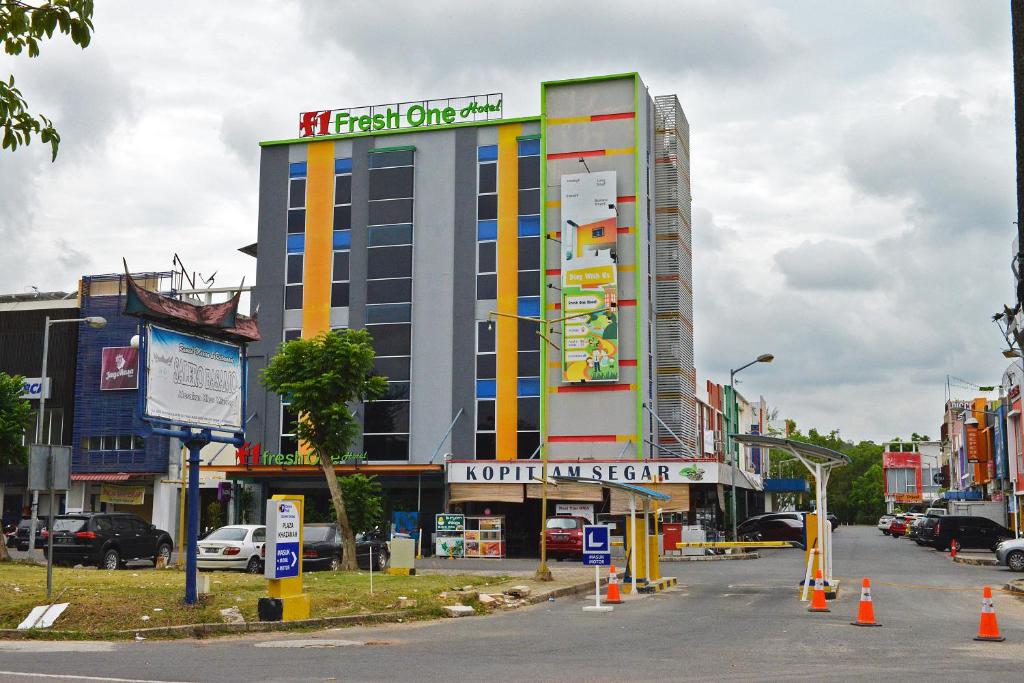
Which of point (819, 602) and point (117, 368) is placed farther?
point (117, 368)

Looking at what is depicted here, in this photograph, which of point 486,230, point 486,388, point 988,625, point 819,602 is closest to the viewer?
point 988,625

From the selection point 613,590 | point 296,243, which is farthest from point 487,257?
point 613,590

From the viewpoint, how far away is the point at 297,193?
55.6m

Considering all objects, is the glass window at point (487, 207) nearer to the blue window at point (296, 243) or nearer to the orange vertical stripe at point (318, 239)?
the orange vertical stripe at point (318, 239)

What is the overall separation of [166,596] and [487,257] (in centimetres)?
3536

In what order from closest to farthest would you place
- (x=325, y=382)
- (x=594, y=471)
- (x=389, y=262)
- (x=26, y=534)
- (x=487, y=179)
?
(x=325, y=382) < (x=26, y=534) < (x=594, y=471) < (x=487, y=179) < (x=389, y=262)

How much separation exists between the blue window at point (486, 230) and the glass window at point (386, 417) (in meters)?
8.56

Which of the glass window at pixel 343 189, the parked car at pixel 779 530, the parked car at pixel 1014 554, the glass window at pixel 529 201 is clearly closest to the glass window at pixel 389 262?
the glass window at pixel 343 189

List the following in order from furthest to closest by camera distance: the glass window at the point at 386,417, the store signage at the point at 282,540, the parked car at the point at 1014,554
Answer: the glass window at the point at 386,417 < the parked car at the point at 1014,554 < the store signage at the point at 282,540

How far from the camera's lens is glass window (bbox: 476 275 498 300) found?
52094mm

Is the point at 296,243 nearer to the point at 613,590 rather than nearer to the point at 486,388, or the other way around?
the point at 486,388

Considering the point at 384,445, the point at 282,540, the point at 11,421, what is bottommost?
the point at 282,540

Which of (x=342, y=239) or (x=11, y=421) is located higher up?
(x=342, y=239)

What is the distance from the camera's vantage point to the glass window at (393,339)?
52781 mm
